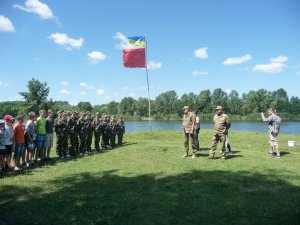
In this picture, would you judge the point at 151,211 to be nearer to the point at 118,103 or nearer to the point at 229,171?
the point at 229,171

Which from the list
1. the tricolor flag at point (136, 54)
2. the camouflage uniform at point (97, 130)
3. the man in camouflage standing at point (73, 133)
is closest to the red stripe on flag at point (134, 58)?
the tricolor flag at point (136, 54)

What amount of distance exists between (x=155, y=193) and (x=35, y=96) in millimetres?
74530

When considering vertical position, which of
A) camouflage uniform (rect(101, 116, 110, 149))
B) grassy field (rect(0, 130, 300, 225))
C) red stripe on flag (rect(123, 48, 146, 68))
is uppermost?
red stripe on flag (rect(123, 48, 146, 68))

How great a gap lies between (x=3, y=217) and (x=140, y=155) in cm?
900

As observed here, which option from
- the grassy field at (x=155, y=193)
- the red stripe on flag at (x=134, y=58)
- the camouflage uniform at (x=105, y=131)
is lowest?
the grassy field at (x=155, y=193)

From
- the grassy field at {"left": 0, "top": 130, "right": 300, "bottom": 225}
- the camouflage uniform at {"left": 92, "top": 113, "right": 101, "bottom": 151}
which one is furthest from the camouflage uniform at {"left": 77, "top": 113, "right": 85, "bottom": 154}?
the grassy field at {"left": 0, "top": 130, "right": 300, "bottom": 225}

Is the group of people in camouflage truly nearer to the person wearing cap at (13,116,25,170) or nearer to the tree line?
the person wearing cap at (13,116,25,170)

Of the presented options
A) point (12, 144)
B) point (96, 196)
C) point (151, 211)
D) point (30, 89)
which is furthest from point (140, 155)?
point (30, 89)

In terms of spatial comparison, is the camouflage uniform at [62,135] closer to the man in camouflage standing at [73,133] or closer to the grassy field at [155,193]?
the man in camouflage standing at [73,133]

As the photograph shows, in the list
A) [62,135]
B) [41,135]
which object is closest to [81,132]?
[62,135]

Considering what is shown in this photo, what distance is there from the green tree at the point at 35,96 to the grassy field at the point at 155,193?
66.7m

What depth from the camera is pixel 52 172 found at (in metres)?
11.8

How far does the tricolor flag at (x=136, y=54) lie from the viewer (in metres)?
28.2

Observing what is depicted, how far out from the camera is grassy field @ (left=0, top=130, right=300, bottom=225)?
23.4 ft
